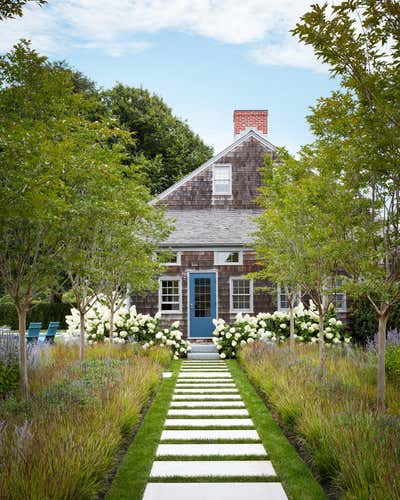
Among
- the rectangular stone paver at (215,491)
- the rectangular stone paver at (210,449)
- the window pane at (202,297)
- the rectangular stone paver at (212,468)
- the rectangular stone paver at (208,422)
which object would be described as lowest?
the rectangular stone paver at (208,422)

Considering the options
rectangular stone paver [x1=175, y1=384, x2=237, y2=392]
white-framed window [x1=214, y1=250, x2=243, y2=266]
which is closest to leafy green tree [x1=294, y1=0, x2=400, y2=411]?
rectangular stone paver [x1=175, y1=384, x2=237, y2=392]

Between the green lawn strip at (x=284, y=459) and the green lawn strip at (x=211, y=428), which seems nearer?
the green lawn strip at (x=284, y=459)

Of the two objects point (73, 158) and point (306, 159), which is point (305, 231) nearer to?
point (306, 159)

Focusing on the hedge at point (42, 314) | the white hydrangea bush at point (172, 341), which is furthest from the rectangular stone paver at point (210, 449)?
the hedge at point (42, 314)

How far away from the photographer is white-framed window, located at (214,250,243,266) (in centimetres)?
1741

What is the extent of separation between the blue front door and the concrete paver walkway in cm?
798

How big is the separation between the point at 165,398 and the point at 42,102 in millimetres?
5394

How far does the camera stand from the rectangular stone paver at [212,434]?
21.1 feet

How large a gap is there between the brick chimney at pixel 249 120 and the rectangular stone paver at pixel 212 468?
1726 cm

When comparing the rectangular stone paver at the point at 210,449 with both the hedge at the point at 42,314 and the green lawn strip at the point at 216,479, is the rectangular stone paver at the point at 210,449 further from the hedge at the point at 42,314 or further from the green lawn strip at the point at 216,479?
the hedge at the point at 42,314

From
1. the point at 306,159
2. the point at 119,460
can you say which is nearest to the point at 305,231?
the point at 306,159

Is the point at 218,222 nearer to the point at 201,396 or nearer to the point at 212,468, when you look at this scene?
the point at 201,396

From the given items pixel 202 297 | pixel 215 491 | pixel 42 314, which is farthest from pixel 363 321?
pixel 42 314

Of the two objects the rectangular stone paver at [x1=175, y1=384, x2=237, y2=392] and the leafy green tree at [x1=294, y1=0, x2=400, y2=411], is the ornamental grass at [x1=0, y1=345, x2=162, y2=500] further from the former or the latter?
the leafy green tree at [x1=294, y1=0, x2=400, y2=411]
